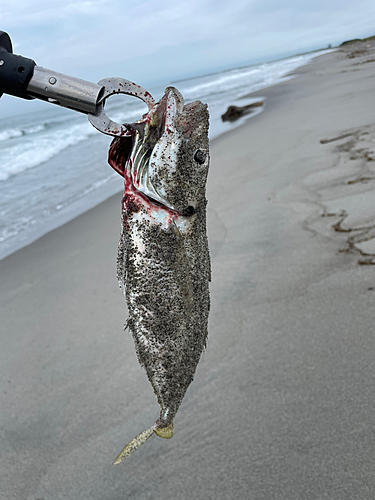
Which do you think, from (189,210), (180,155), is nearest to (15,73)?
(180,155)

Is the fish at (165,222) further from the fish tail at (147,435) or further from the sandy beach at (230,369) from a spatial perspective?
the sandy beach at (230,369)

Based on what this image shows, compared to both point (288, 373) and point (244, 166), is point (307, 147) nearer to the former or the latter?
point (244, 166)

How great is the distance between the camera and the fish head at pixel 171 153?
1428mm

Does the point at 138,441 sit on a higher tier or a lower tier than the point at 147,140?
lower

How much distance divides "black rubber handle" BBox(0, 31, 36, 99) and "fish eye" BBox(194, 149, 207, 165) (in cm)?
60

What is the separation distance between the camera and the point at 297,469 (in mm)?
2627

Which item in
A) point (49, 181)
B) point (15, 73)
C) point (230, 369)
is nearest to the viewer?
point (15, 73)

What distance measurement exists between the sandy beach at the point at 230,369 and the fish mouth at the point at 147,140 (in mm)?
2077

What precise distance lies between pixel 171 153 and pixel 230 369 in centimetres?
245

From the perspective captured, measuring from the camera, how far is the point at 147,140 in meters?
1.43

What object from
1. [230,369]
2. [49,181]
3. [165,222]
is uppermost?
[165,222]

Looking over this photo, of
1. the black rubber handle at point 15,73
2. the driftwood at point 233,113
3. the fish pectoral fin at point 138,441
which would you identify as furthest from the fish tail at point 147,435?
the driftwood at point 233,113

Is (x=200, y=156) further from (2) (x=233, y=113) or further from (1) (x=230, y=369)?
(2) (x=233, y=113)

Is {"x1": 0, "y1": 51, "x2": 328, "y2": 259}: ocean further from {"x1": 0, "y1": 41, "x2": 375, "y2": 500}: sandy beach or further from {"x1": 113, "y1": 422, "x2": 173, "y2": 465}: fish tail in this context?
{"x1": 113, "y1": 422, "x2": 173, "y2": 465}: fish tail
